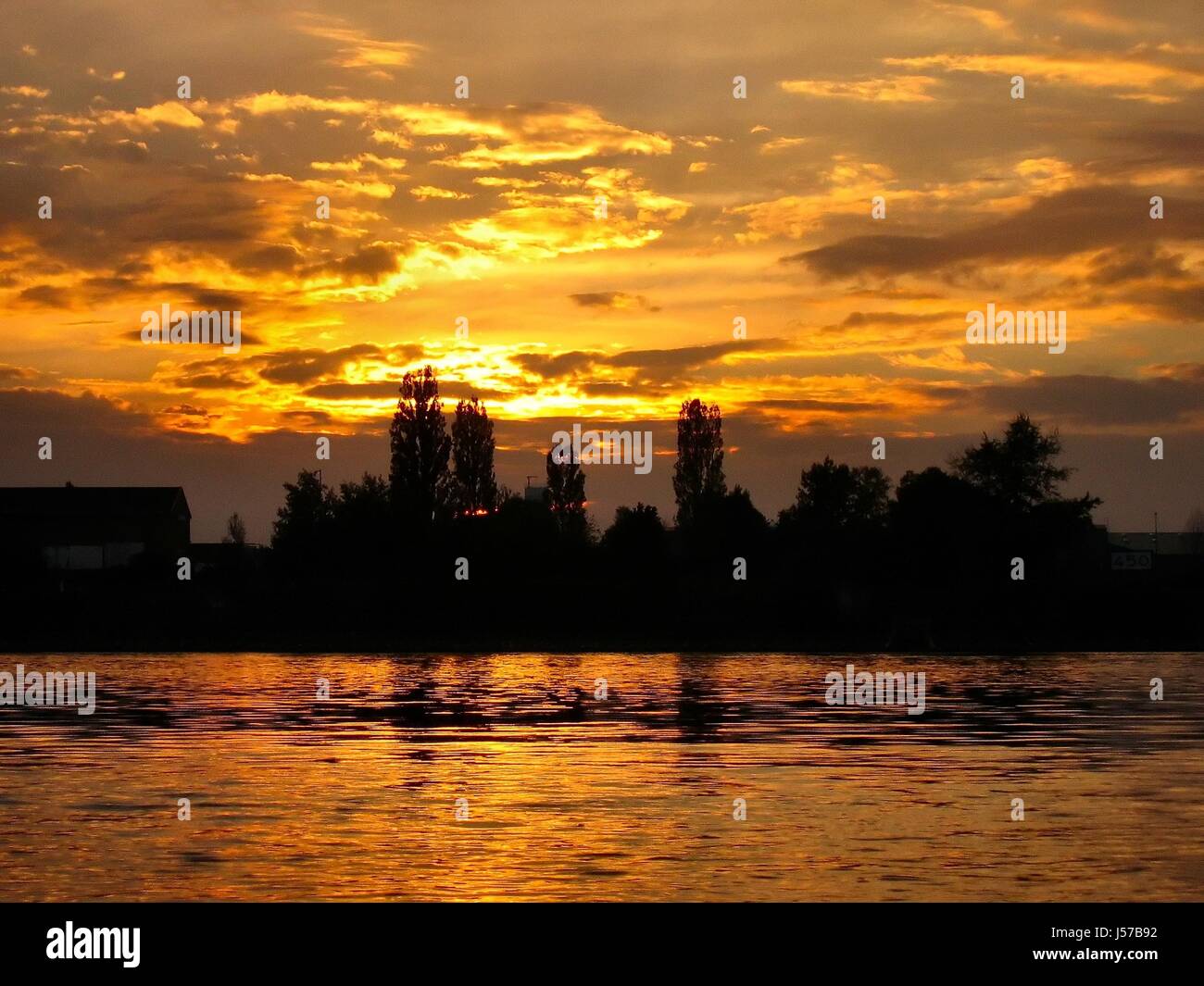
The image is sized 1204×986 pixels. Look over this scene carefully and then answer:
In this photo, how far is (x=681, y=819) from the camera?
74.7 feet

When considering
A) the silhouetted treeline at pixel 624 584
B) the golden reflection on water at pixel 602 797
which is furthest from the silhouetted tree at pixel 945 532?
the golden reflection on water at pixel 602 797

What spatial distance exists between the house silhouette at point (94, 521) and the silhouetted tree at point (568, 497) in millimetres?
39159

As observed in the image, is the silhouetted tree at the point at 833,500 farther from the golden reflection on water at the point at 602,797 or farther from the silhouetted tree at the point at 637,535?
the golden reflection on water at the point at 602,797

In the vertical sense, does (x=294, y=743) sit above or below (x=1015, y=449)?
below

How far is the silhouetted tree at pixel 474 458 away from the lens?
128625mm

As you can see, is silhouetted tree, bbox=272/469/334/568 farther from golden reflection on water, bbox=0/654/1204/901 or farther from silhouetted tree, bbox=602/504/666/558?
golden reflection on water, bbox=0/654/1204/901

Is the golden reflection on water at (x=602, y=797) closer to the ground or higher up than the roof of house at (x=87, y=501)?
closer to the ground

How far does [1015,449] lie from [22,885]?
132 m

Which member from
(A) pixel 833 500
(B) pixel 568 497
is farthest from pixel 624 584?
(A) pixel 833 500

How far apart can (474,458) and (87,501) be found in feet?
161

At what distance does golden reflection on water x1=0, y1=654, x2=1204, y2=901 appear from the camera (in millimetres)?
18219

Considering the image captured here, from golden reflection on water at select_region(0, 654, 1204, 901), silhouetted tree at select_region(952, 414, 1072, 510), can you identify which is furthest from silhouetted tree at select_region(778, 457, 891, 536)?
golden reflection on water at select_region(0, 654, 1204, 901)
